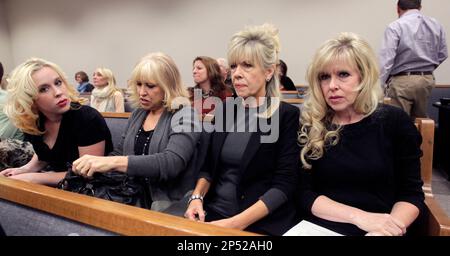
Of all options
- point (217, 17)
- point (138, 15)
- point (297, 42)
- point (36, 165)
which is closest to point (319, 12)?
point (297, 42)

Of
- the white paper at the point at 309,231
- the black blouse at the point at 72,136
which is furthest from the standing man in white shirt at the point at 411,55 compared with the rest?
the black blouse at the point at 72,136

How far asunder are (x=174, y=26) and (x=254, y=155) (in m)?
5.64

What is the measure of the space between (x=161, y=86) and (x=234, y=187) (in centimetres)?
54

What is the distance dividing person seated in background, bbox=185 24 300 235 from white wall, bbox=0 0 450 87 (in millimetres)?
4169

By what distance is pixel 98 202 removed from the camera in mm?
684

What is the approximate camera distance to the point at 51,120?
4.99ft

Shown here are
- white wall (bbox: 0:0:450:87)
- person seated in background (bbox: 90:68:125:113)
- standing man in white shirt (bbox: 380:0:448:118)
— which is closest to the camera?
standing man in white shirt (bbox: 380:0:448:118)

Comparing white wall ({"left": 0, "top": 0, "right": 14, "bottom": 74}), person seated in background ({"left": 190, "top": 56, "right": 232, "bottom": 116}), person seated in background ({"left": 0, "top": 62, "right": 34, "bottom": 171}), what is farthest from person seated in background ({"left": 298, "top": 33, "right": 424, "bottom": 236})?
white wall ({"left": 0, "top": 0, "right": 14, "bottom": 74})

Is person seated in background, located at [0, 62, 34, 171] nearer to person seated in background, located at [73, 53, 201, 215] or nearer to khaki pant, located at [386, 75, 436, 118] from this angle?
person seated in background, located at [73, 53, 201, 215]

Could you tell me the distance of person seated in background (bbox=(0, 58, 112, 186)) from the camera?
1416 mm

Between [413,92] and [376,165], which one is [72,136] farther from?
[413,92]

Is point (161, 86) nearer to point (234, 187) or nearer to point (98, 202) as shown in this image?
point (234, 187)

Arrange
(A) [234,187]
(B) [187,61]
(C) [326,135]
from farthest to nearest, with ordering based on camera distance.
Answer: (B) [187,61] < (A) [234,187] < (C) [326,135]

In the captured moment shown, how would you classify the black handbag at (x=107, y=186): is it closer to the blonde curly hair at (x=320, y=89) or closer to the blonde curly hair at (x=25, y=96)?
the blonde curly hair at (x=25, y=96)
